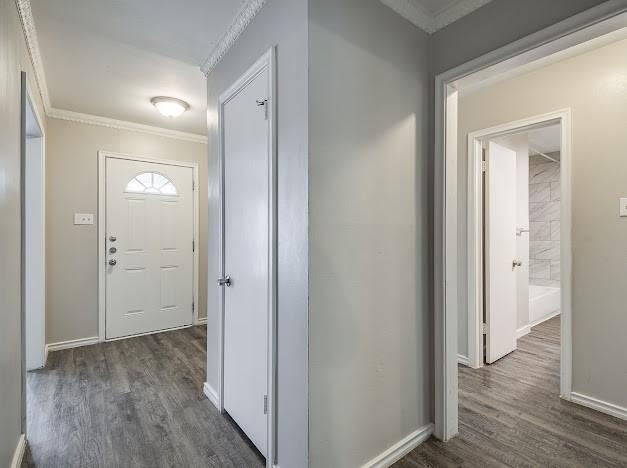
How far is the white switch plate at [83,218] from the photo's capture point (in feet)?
11.2

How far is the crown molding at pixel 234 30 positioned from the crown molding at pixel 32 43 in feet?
3.33

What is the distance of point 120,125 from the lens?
143 inches

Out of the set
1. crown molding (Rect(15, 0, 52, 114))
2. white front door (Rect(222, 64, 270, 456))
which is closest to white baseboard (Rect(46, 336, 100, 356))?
white front door (Rect(222, 64, 270, 456))

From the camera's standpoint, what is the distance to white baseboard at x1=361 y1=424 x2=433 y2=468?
160 cm

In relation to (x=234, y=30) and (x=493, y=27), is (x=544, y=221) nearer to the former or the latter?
(x=493, y=27)

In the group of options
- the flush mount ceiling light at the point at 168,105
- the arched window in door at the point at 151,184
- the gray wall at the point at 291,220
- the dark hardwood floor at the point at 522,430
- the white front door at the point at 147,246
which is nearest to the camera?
the gray wall at the point at 291,220

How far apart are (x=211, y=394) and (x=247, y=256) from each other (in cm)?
118

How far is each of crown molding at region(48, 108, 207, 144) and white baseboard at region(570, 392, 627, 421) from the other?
454 cm

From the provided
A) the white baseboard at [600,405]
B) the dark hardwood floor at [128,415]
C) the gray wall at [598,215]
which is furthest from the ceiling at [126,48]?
the white baseboard at [600,405]

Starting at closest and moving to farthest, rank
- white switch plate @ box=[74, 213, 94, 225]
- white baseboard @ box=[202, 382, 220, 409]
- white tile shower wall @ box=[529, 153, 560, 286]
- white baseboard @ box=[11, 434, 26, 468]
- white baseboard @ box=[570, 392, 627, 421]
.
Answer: white baseboard @ box=[11, 434, 26, 468] < white baseboard @ box=[570, 392, 627, 421] < white baseboard @ box=[202, 382, 220, 409] < white switch plate @ box=[74, 213, 94, 225] < white tile shower wall @ box=[529, 153, 560, 286]

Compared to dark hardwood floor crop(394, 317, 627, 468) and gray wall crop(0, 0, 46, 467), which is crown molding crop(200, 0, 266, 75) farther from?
dark hardwood floor crop(394, 317, 627, 468)

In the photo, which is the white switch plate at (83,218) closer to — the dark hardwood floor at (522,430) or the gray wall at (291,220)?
the gray wall at (291,220)

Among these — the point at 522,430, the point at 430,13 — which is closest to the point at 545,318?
the point at 522,430

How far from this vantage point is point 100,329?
3.51 m
